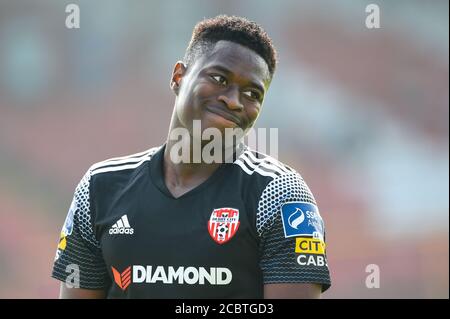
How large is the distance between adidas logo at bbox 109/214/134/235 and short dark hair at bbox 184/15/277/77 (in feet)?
2.32

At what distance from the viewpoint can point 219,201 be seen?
255 centimetres

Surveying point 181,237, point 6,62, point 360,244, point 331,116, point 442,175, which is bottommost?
point 181,237

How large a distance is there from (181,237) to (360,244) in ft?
21.3

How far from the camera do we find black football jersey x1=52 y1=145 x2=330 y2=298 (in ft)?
7.98

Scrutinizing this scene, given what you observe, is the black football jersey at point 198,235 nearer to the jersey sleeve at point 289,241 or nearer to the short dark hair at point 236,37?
the jersey sleeve at point 289,241

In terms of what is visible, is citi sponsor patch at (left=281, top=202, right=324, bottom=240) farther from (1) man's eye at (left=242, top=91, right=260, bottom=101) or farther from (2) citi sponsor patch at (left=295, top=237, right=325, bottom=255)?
(1) man's eye at (left=242, top=91, right=260, bottom=101)

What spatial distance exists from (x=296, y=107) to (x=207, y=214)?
6.85m

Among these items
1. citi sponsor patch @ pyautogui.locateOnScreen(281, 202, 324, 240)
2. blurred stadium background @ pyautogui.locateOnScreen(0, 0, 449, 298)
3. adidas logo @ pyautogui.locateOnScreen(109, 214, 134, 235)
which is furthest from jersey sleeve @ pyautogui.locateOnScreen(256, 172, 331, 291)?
blurred stadium background @ pyautogui.locateOnScreen(0, 0, 449, 298)

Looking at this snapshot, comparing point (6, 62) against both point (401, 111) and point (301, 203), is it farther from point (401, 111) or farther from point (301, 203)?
point (301, 203)

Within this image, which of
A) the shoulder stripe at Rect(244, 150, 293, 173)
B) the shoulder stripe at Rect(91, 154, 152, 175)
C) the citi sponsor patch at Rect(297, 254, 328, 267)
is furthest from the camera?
the shoulder stripe at Rect(91, 154, 152, 175)

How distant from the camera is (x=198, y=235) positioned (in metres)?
2.48

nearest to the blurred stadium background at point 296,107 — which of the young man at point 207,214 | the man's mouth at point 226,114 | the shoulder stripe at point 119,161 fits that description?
the shoulder stripe at point 119,161
